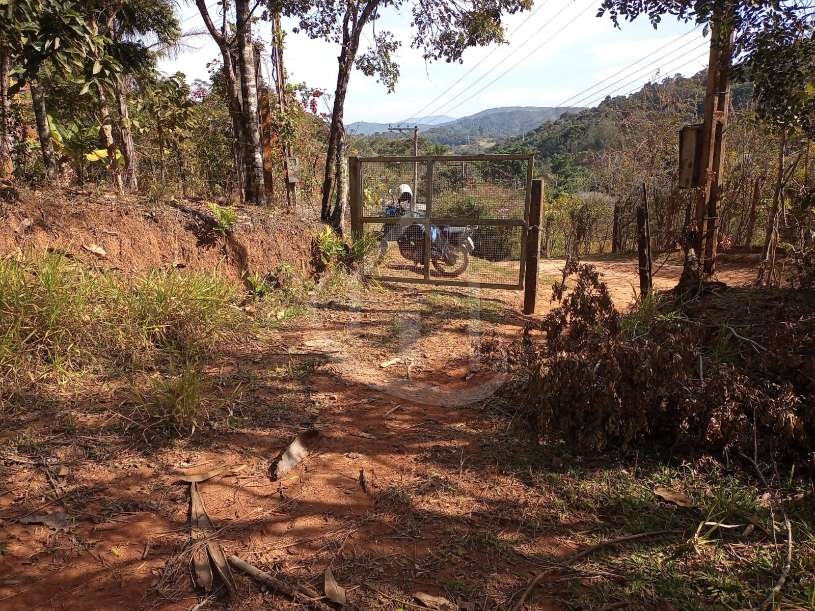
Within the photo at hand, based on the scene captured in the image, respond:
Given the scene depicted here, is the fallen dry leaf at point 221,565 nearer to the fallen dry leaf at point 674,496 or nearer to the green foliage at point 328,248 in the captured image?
the fallen dry leaf at point 674,496

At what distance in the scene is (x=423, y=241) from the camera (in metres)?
7.97

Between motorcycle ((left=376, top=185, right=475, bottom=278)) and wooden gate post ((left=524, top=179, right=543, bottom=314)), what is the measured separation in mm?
1482

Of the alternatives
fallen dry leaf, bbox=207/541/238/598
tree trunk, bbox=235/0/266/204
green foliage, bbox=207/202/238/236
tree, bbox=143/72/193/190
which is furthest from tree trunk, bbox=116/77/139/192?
fallen dry leaf, bbox=207/541/238/598

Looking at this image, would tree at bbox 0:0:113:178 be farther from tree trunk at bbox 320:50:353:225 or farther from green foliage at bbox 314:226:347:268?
tree trunk at bbox 320:50:353:225

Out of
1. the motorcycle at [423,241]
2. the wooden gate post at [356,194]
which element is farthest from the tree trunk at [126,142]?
the motorcycle at [423,241]

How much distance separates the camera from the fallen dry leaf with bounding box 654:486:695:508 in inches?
101

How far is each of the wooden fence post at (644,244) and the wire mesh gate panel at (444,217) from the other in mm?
1879

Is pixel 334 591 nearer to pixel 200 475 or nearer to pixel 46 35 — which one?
pixel 200 475

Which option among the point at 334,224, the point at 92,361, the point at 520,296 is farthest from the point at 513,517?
the point at 334,224

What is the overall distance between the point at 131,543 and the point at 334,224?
6.30m

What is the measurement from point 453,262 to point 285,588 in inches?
271

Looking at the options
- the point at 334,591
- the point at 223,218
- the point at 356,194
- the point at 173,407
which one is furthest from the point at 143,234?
the point at 334,591

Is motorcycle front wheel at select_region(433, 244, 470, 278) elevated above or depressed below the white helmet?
below

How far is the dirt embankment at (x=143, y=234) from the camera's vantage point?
4469 mm
